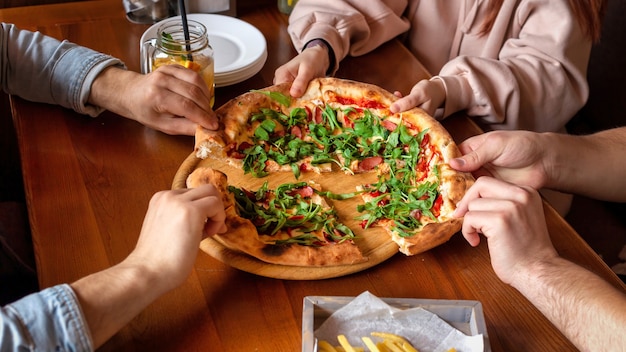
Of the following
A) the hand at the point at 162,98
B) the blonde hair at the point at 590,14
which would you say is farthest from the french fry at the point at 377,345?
the blonde hair at the point at 590,14

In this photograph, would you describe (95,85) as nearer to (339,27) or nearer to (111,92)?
(111,92)

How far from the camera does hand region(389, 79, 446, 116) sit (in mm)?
1623

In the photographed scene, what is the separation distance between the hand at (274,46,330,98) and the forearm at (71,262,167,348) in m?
0.73

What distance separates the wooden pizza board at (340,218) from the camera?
4.11 feet

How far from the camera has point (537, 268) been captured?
1.22m

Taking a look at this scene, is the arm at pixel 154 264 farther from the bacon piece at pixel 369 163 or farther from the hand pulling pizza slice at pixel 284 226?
the bacon piece at pixel 369 163

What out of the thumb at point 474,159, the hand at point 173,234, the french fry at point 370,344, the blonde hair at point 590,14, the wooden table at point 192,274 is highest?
the blonde hair at point 590,14

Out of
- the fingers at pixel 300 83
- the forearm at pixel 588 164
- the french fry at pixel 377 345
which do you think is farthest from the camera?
the fingers at pixel 300 83

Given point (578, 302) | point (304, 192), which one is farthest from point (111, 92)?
point (578, 302)

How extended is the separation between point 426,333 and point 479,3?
47.8 inches

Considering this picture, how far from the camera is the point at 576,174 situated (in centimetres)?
158

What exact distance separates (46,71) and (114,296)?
77 cm

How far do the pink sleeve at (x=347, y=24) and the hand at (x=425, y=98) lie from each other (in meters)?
0.30

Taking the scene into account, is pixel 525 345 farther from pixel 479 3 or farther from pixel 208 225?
pixel 479 3
